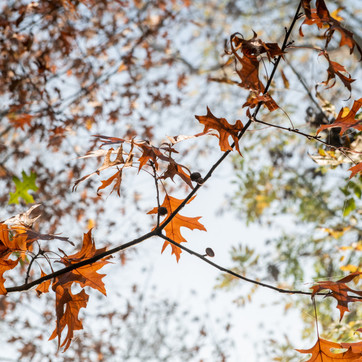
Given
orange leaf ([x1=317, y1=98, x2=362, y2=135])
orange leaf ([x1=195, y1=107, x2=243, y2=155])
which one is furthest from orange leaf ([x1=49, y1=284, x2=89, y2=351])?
orange leaf ([x1=317, y1=98, x2=362, y2=135])

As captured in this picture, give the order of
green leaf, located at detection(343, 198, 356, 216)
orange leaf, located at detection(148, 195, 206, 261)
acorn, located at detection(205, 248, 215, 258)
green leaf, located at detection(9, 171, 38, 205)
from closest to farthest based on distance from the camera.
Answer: acorn, located at detection(205, 248, 215, 258) < orange leaf, located at detection(148, 195, 206, 261) < green leaf, located at detection(9, 171, 38, 205) < green leaf, located at detection(343, 198, 356, 216)

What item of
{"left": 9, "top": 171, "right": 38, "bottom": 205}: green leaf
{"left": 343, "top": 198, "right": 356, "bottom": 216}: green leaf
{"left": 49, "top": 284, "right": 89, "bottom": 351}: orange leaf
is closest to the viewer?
{"left": 49, "top": 284, "right": 89, "bottom": 351}: orange leaf

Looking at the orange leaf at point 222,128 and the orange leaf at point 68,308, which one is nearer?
the orange leaf at point 68,308

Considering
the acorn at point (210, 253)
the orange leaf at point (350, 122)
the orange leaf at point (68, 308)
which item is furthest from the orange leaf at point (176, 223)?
the orange leaf at point (350, 122)

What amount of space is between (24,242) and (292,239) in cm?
421

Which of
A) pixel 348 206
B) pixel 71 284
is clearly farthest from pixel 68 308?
pixel 348 206

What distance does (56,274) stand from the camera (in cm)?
121

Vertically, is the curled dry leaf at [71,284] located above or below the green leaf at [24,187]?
below

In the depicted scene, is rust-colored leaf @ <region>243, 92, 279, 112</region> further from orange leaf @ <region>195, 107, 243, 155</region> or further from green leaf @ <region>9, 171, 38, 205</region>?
green leaf @ <region>9, 171, 38, 205</region>

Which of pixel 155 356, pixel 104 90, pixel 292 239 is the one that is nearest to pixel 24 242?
pixel 104 90

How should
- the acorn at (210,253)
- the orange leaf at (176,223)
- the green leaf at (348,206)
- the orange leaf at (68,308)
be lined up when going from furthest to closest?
1. the green leaf at (348,206)
2. the orange leaf at (176,223)
3. the acorn at (210,253)
4. the orange leaf at (68,308)

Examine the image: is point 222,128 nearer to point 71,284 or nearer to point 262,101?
point 262,101

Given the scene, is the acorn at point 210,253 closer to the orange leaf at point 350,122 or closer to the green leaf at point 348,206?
the orange leaf at point 350,122

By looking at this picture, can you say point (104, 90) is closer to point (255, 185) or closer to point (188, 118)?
point (188, 118)
